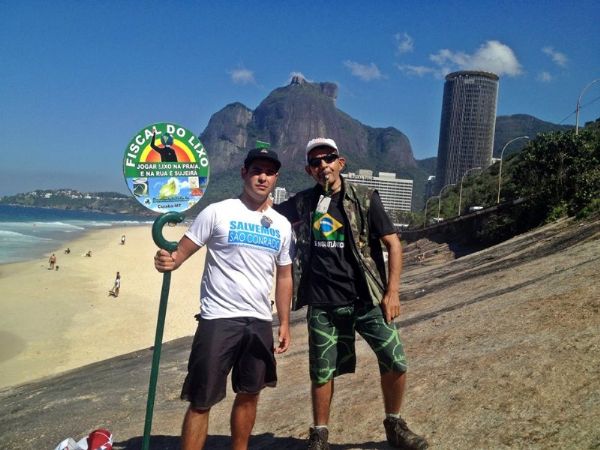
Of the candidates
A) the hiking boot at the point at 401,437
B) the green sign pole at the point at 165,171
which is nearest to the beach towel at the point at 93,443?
the green sign pole at the point at 165,171

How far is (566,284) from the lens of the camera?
5.96 m

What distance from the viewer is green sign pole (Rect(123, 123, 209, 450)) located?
327 cm

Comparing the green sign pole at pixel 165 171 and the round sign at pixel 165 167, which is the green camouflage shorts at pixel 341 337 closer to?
the green sign pole at pixel 165 171

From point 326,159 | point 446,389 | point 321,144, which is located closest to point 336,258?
point 326,159

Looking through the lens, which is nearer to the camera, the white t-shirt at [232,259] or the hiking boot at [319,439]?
the white t-shirt at [232,259]

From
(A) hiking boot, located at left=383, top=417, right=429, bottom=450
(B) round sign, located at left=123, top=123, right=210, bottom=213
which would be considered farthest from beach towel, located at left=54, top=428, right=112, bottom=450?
(A) hiking boot, located at left=383, top=417, right=429, bottom=450

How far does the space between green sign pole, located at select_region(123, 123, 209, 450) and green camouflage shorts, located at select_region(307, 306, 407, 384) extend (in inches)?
39.0

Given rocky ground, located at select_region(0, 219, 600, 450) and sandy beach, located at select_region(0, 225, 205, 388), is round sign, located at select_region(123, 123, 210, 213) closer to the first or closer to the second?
rocky ground, located at select_region(0, 219, 600, 450)

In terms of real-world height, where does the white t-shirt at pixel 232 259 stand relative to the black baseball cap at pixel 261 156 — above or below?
below

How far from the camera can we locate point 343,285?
124 inches

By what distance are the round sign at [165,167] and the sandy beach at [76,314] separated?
8.81 metres

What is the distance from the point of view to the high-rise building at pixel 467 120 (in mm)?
151125

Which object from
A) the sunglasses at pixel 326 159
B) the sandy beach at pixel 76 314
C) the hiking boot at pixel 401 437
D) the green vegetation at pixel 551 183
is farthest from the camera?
the green vegetation at pixel 551 183

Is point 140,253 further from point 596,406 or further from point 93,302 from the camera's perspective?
point 596,406
